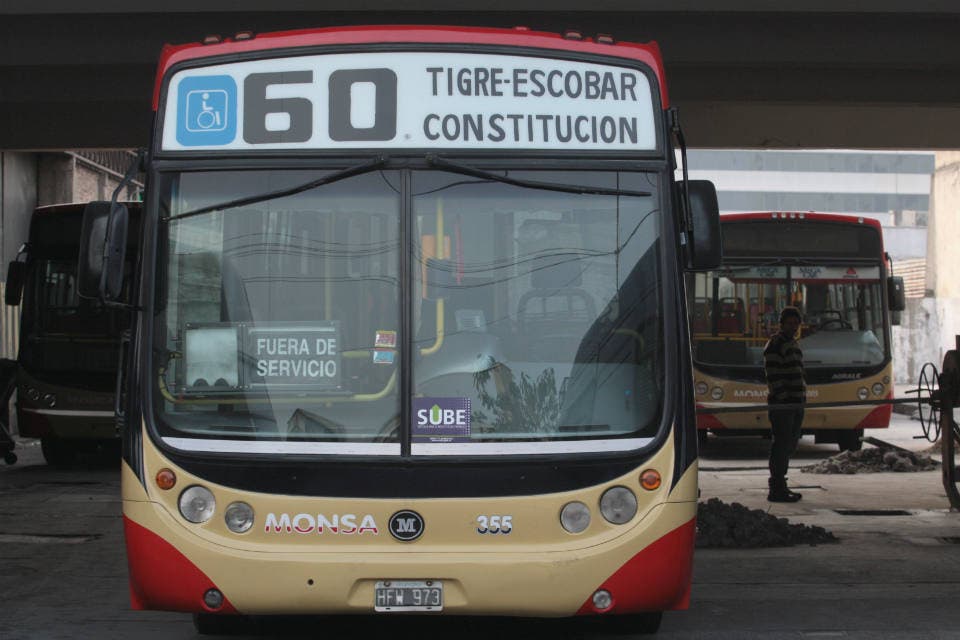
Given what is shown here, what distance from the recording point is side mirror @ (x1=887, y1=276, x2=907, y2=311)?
57.9ft

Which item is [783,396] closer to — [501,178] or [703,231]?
[703,231]

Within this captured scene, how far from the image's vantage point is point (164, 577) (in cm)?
596

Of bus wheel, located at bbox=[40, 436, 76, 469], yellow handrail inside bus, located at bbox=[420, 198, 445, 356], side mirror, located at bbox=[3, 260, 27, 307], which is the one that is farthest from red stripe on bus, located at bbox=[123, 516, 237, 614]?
bus wheel, located at bbox=[40, 436, 76, 469]

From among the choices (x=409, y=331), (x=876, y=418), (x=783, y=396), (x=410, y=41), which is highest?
(x=410, y=41)

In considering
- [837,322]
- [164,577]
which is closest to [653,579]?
[164,577]

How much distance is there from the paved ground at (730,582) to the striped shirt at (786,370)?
1021mm

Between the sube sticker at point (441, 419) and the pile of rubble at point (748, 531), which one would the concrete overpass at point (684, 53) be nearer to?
the pile of rubble at point (748, 531)

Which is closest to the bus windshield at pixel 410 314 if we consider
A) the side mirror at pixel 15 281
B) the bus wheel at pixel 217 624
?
the bus wheel at pixel 217 624

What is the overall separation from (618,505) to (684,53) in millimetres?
8861

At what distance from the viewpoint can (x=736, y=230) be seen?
705 inches

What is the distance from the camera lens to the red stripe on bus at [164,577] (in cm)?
591

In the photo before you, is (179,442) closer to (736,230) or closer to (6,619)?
(6,619)

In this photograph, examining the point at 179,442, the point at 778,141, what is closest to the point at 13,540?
the point at 179,442

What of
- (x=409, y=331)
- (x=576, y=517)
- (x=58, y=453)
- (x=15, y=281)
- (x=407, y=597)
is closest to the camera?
(x=407, y=597)
